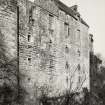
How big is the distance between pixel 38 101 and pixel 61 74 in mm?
4801

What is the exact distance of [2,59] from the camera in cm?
1060

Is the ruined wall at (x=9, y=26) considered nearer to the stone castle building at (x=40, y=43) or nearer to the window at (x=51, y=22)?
the stone castle building at (x=40, y=43)

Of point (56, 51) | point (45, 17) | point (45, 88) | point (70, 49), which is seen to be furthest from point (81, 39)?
point (45, 88)

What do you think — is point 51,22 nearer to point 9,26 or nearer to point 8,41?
point 9,26

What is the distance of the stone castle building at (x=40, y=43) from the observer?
11656 millimetres

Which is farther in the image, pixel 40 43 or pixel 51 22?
pixel 51 22

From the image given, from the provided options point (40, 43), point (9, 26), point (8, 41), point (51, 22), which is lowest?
point (8, 41)

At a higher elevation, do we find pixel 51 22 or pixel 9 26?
pixel 51 22

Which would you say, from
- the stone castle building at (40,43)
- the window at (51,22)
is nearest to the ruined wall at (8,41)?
the stone castle building at (40,43)

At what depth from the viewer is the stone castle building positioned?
1166 cm

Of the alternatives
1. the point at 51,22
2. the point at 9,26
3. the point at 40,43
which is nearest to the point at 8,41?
the point at 9,26

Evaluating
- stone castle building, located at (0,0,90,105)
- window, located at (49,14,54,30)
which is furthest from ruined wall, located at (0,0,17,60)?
window, located at (49,14,54,30)

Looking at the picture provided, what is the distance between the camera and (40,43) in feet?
47.8

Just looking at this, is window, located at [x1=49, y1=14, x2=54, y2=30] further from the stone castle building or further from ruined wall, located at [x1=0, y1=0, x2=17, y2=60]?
ruined wall, located at [x1=0, y1=0, x2=17, y2=60]
